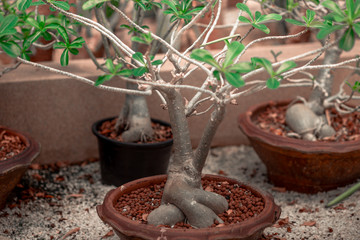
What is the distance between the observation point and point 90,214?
2199mm

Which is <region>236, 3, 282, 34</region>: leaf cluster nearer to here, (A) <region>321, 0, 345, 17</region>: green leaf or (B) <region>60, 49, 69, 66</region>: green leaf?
(A) <region>321, 0, 345, 17</region>: green leaf

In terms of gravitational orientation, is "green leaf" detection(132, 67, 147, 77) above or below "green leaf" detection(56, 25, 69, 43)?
below

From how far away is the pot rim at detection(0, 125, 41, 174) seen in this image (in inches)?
74.9

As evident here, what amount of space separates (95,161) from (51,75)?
1.85 feet

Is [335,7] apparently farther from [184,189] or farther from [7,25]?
[7,25]

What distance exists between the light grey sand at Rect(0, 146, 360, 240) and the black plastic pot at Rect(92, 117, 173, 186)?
4.1 inches

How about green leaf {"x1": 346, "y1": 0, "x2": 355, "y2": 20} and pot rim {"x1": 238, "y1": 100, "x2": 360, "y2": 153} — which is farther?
pot rim {"x1": 238, "y1": 100, "x2": 360, "y2": 153}

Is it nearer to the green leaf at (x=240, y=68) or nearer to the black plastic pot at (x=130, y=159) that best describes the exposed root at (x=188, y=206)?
the green leaf at (x=240, y=68)

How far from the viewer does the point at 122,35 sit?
179 inches

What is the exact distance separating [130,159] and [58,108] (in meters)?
0.55

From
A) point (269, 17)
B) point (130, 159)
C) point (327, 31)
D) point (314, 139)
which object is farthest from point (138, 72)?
point (314, 139)

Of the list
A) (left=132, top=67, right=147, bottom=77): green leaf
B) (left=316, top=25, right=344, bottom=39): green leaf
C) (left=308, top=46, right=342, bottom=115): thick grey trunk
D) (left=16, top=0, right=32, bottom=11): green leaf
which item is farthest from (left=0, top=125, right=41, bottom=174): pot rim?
(left=308, top=46, right=342, bottom=115): thick grey trunk

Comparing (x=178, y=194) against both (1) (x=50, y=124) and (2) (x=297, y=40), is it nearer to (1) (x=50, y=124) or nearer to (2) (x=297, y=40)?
(1) (x=50, y=124)

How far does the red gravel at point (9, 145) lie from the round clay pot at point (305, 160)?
43.7 inches
